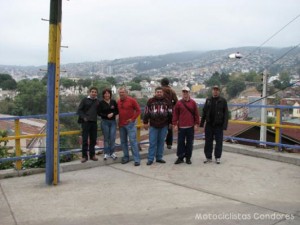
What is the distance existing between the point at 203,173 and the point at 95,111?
2382mm

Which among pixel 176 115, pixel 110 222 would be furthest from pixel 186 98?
pixel 110 222

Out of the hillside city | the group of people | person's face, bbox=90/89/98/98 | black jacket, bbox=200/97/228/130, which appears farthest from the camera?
the hillside city

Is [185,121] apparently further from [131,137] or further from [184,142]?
[131,137]

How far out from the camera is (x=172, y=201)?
5.31 m

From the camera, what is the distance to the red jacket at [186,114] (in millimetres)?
7613

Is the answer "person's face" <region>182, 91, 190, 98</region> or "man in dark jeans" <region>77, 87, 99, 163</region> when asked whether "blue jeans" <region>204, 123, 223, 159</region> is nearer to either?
"person's face" <region>182, 91, 190, 98</region>

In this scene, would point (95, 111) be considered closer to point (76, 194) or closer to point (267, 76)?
point (76, 194)

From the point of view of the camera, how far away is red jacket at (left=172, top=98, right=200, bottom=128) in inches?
300

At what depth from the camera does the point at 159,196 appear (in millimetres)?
5559

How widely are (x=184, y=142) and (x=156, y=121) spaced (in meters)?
0.76

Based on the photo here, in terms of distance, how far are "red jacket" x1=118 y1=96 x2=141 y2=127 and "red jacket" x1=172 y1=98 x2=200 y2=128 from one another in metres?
0.81

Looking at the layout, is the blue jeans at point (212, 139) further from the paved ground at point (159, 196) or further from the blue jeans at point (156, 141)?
the blue jeans at point (156, 141)

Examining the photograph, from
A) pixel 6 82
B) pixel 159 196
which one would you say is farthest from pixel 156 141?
pixel 6 82

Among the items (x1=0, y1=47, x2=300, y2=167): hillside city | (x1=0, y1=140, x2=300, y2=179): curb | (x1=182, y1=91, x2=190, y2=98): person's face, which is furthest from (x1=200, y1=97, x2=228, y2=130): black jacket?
(x1=0, y1=140, x2=300, y2=179): curb
